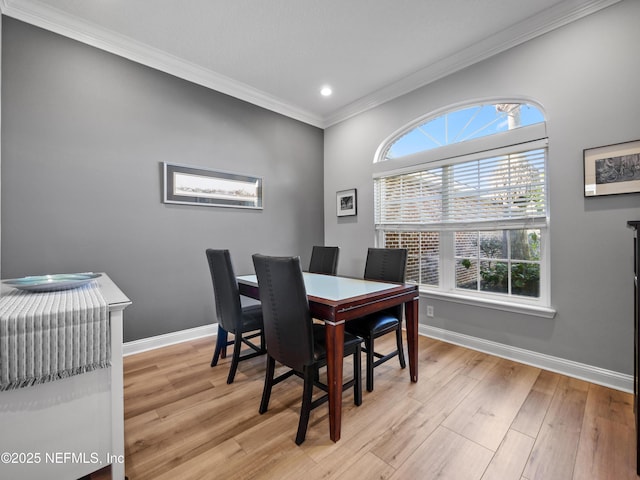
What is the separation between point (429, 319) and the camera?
3.15 meters

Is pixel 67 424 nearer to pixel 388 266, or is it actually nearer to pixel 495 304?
pixel 388 266

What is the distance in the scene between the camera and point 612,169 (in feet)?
6.66

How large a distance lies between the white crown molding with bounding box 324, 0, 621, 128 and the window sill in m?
2.30

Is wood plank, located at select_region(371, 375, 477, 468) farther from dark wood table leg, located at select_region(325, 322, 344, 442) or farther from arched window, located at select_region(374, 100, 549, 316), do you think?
arched window, located at select_region(374, 100, 549, 316)

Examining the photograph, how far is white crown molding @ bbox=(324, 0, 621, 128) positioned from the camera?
85.4 inches

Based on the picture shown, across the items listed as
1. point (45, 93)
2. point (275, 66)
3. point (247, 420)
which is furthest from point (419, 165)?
point (45, 93)

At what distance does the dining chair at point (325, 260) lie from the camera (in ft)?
10.3

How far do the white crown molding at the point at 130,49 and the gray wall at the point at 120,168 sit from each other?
0.06 metres

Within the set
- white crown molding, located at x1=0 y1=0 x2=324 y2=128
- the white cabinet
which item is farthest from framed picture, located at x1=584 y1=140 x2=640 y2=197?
white crown molding, located at x1=0 y1=0 x2=324 y2=128

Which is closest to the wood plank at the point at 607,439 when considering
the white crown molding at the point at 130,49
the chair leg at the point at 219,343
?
the chair leg at the point at 219,343

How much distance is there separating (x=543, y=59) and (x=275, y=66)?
2454 mm

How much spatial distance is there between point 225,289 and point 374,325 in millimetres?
1160

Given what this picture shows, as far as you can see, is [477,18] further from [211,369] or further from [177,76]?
[211,369]

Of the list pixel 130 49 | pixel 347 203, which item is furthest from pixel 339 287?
pixel 130 49
